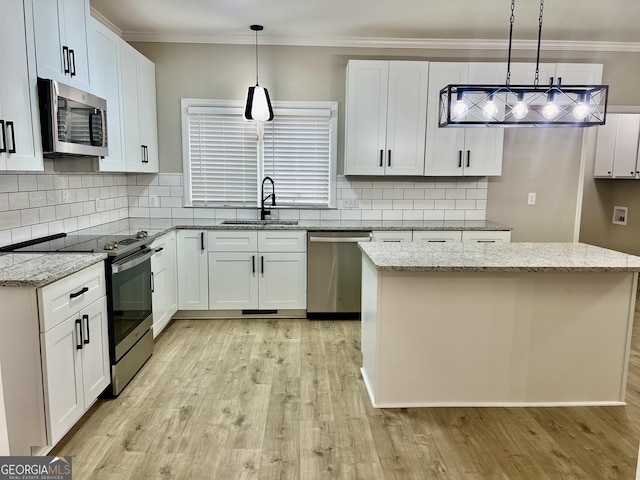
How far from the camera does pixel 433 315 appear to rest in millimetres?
2523

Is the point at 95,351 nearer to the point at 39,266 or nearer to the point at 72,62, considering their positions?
the point at 39,266

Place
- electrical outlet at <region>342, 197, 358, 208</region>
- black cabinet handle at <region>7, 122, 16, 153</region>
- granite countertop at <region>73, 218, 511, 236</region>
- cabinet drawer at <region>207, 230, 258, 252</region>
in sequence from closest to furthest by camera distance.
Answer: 1. black cabinet handle at <region>7, 122, 16, 153</region>
2. granite countertop at <region>73, 218, 511, 236</region>
3. cabinet drawer at <region>207, 230, 258, 252</region>
4. electrical outlet at <region>342, 197, 358, 208</region>

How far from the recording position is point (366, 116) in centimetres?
414

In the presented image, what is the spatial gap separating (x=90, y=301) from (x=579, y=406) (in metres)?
2.79

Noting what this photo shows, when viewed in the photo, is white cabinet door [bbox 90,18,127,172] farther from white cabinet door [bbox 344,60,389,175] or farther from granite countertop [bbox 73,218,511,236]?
white cabinet door [bbox 344,60,389,175]

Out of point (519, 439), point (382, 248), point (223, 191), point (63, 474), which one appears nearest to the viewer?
point (63, 474)

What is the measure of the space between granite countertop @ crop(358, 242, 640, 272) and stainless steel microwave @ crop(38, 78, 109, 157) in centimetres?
182

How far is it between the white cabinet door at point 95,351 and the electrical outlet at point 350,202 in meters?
2.56

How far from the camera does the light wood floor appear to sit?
2.05 m

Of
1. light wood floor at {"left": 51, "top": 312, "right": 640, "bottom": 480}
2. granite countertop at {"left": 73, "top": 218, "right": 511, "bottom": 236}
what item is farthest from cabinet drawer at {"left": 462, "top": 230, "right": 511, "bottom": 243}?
light wood floor at {"left": 51, "top": 312, "right": 640, "bottom": 480}

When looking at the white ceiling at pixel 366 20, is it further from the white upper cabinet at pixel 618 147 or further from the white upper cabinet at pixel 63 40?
the white upper cabinet at pixel 618 147

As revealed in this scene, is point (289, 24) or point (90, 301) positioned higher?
point (289, 24)

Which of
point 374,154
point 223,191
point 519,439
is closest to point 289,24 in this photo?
point 374,154

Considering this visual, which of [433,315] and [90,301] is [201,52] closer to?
[90,301]
